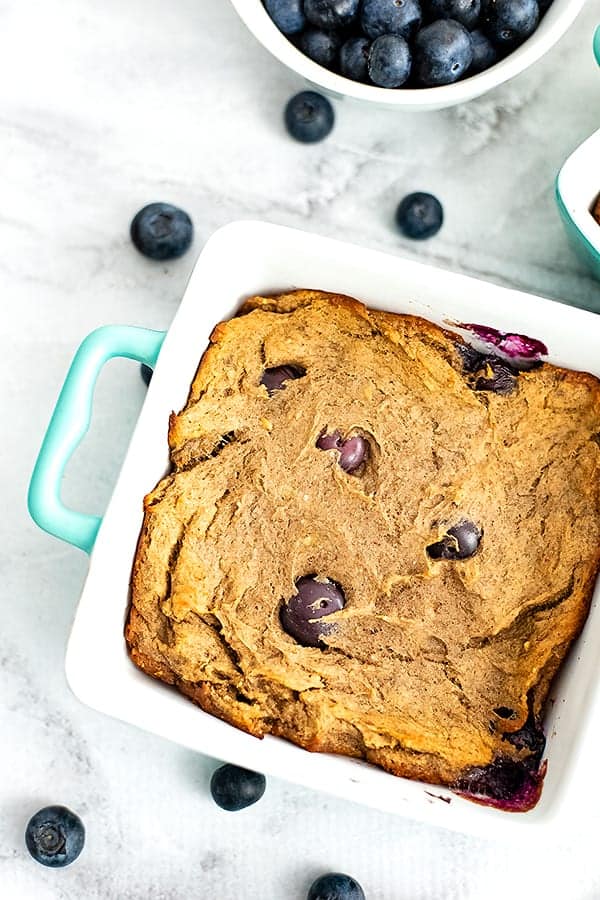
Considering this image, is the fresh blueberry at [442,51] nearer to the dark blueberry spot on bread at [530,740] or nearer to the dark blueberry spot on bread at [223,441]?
the dark blueberry spot on bread at [223,441]

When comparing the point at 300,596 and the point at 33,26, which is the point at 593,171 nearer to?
the point at 300,596

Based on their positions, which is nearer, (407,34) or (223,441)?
(223,441)

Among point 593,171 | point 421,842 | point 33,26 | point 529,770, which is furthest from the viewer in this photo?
point 33,26

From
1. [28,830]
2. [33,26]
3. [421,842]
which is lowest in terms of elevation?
[28,830]

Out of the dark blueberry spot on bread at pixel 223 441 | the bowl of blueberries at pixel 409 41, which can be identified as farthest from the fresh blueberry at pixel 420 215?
the dark blueberry spot on bread at pixel 223 441

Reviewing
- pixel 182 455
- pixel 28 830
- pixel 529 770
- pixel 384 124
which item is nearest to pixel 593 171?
pixel 384 124

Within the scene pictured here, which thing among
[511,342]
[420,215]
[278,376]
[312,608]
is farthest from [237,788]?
[420,215]

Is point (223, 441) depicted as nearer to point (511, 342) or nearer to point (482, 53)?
point (511, 342)
